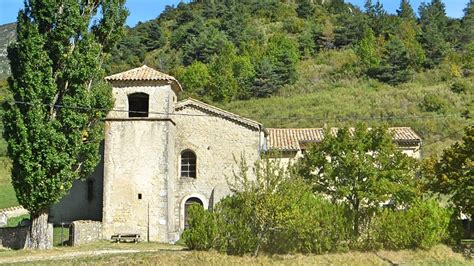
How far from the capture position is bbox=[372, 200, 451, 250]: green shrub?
72.9ft

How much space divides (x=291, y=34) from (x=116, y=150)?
84840 millimetres

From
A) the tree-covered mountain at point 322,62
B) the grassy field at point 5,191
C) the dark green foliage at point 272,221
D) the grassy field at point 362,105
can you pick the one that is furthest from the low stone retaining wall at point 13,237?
the tree-covered mountain at point 322,62

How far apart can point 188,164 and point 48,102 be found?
8.65 m

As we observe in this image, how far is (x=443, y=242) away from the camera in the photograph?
912 inches

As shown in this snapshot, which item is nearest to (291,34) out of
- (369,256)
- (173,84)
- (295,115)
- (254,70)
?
(254,70)

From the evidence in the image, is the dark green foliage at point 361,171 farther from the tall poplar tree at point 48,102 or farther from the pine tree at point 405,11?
the pine tree at point 405,11

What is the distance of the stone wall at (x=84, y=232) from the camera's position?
961 inches

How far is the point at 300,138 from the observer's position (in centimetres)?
3216

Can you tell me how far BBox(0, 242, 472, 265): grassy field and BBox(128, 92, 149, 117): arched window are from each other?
778 cm

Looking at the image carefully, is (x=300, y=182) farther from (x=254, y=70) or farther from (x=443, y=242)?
(x=254, y=70)

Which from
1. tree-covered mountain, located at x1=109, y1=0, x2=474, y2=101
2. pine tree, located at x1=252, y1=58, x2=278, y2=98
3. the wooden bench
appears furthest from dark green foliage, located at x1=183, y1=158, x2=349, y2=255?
pine tree, located at x1=252, y1=58, x2=278, y2=98

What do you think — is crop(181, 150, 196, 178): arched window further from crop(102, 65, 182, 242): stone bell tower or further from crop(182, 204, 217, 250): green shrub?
crop(182, 204, 217, 250): green shrub

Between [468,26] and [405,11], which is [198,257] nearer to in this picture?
[468,26]

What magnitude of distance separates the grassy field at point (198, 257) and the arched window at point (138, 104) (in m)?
7.78
